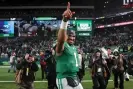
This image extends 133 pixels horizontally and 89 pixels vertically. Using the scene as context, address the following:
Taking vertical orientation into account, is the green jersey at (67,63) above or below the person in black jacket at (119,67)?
above

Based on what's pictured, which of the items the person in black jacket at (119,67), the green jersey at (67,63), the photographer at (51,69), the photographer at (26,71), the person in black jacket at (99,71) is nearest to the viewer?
the green jersey at (67,63)

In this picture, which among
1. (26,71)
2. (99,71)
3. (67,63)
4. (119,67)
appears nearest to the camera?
(67,63)

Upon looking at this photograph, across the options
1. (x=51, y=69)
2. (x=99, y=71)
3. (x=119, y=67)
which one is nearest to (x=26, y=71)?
(x=51, y=69)

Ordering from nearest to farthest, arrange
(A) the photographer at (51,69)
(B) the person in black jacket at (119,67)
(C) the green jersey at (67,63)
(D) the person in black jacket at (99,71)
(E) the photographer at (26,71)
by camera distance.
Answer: (C) the green jersey at (67,63), (E) the photographer at (26,71), (D) the person in black jacket at (99,71), (A) the photographer at (51,69), (B) the person in black jacket at (119,67)

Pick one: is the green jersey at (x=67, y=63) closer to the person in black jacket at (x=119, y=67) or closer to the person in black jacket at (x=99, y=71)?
the person in black jacket at (x=99, y=71)

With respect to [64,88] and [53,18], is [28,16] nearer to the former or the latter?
[53,18]

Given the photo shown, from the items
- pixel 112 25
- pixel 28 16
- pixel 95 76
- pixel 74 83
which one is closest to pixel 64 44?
pixel 74 83

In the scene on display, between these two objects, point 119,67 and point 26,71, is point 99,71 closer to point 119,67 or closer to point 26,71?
point 26,71

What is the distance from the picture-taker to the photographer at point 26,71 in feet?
37.6

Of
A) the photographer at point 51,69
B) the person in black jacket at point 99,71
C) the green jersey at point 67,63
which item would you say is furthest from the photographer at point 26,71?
the green jersey at point 67,63

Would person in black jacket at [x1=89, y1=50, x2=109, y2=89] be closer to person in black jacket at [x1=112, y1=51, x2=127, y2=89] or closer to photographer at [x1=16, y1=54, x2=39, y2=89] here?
photographer at [x1=16, y1=54, x2=39, y2=89]

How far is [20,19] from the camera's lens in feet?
204

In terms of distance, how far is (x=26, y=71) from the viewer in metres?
11.6

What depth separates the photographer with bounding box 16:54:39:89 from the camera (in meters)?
11.5
